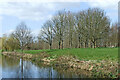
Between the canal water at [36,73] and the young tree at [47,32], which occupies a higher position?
the young tree at [47,32]

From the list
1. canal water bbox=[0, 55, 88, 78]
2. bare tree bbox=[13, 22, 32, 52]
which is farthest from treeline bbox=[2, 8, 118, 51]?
canal water bbox=[0, 55, 88, 78]

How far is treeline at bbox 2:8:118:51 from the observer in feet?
108

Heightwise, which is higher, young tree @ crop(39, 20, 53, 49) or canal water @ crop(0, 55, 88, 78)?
young tree @ crop(39, 20, 53, 49)

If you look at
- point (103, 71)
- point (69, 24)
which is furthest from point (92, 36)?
point (103, 71)

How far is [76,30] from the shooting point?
3659 centimetres

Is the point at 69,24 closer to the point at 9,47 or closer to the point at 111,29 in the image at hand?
the point at 111,29

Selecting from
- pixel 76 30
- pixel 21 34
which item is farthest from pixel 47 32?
pixel 76 30

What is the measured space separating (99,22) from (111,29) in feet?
15.8

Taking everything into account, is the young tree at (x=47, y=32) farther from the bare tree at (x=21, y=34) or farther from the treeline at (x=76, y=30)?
the bare tree at (x=21, y=34)

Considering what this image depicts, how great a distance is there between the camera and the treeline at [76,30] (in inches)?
1296

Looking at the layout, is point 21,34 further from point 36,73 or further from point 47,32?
point 36,73

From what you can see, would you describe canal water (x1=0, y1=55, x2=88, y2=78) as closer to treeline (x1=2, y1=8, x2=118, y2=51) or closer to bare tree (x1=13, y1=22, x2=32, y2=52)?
treeline (x1=2, y1=8, x2=118, y2=51)

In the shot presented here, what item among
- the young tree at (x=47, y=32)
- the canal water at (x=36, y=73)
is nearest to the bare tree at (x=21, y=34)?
the young tree at (x=47, y=32)

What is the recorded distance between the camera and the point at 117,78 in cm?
1100
